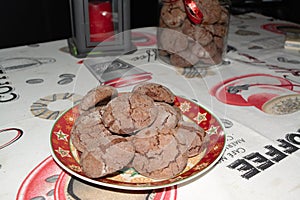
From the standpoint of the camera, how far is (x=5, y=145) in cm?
57

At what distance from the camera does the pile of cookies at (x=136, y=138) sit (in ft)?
1.46

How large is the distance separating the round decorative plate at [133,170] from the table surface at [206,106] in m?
0.03

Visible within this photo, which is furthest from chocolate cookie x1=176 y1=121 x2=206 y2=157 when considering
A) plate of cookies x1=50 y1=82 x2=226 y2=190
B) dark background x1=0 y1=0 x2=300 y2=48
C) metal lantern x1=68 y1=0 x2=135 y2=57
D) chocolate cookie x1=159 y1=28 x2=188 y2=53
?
dark background x1=0 y1=0 x2=300 y2=48

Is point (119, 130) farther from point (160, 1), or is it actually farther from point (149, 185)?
point (160, 1)

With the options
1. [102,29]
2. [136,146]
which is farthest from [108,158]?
[102,29]

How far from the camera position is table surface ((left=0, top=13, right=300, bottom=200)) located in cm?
48

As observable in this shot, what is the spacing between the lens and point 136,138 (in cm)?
46

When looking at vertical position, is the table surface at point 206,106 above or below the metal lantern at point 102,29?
below

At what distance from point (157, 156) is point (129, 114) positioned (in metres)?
0.07

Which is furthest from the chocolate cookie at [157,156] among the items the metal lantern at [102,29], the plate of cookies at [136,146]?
the metal lantern at [102,29]

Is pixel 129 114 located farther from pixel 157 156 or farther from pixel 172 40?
pixel 172 40

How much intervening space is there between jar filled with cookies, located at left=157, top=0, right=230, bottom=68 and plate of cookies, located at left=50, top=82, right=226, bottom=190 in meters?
0.34

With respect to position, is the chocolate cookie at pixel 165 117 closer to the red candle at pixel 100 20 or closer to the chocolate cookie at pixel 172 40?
the chocolate cookie at pixel 172 40

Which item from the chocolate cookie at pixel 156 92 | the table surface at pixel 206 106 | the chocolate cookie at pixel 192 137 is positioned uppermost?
the chocolate cookie at pixel 156 92
